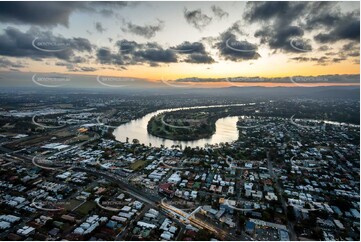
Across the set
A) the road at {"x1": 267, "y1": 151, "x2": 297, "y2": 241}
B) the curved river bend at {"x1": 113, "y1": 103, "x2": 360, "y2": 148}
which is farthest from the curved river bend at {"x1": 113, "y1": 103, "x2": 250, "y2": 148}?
the road at {"x1": 267, "y1": 151, "x2": 297, "y2": 241}

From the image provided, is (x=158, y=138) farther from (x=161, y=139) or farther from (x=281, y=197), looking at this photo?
(x=281, y=197)

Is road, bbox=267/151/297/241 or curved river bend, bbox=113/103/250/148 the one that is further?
curved river bend, bbox=113/103/250/148

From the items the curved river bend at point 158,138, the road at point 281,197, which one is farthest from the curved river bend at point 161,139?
the road at point 281,197

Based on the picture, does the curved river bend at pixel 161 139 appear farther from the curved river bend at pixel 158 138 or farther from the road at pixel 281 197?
the road at pixel 281 197

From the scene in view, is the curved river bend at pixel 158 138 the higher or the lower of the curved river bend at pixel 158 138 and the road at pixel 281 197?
the lower

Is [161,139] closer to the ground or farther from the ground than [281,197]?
closer to the ground

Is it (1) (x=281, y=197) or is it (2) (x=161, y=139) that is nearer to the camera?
(1) (x=281, y=197)

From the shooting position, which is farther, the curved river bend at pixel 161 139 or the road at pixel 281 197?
the curved river bend at pixel 161 139

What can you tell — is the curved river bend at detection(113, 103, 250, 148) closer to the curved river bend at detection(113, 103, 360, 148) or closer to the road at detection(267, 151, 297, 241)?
the curved river bend at detection(113, 103, 360, 148)

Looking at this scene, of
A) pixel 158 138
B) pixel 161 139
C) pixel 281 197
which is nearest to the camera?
pixel 281 197

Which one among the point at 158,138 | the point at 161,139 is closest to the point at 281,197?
the point at 161,139

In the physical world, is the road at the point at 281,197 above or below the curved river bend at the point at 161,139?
above

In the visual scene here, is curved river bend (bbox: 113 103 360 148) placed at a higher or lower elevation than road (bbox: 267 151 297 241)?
lower
